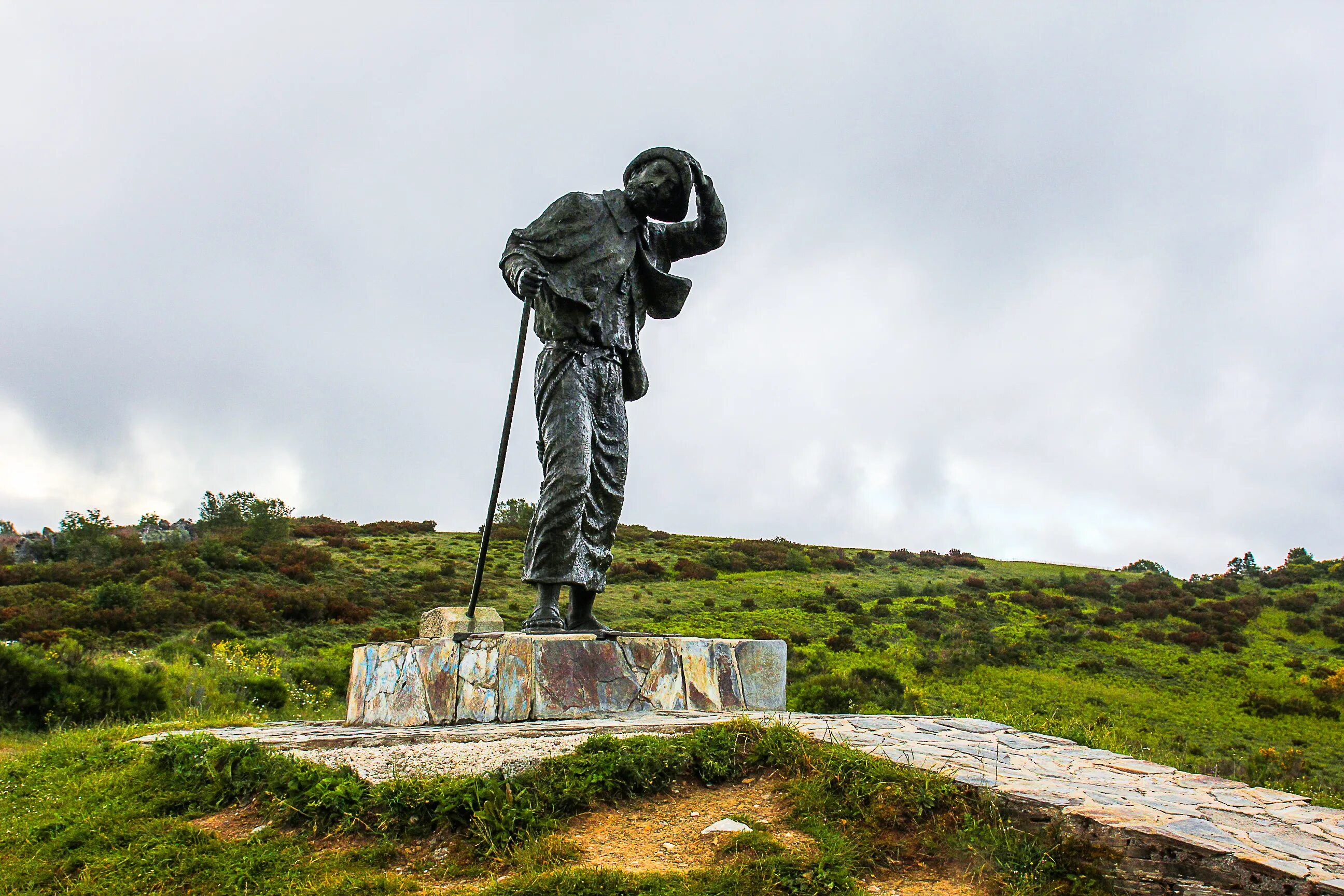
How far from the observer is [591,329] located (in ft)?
18.6

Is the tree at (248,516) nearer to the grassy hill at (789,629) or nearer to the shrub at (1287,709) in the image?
the grassy hill at (789,629)

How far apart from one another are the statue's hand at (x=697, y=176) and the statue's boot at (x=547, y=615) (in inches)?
113

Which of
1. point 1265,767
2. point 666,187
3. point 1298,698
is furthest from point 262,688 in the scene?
point 1298,698

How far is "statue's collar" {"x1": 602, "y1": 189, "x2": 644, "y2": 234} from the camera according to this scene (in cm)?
596

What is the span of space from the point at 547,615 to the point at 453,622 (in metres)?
1.29

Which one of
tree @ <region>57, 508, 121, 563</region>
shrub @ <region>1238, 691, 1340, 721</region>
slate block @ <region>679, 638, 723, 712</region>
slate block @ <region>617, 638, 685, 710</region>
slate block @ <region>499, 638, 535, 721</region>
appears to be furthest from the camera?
tree @ <region>57, 508, 121, 563</region>

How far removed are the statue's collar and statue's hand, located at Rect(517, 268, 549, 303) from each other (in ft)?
2.39

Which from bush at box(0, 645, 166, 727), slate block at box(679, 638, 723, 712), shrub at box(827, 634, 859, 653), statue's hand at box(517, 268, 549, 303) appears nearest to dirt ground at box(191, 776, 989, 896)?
slate block at box(679, 638, 723, 712)

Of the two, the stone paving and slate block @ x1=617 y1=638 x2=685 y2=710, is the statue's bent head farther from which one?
the stone paving

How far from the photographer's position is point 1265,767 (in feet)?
36.5

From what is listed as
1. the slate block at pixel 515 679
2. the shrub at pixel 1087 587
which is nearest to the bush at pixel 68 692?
the slate block at pixel 515 679

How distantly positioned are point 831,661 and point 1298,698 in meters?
10.5

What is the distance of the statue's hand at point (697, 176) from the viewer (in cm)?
603

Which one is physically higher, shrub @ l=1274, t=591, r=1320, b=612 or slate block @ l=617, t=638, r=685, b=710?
shrub @ l=1274, t=591, r=1320, b=612
